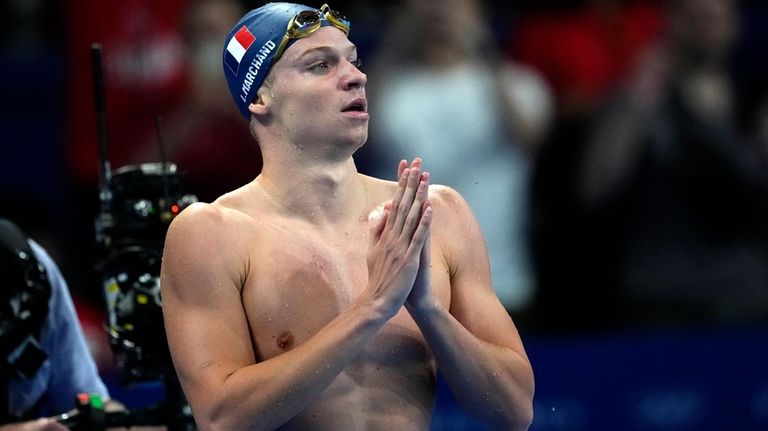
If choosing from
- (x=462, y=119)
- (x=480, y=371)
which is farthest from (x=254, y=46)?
(x=462, y=119)

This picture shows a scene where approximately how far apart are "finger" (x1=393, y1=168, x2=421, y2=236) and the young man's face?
30 cm

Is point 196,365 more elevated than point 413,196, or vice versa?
point 413,196

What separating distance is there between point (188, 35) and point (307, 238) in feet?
13.3

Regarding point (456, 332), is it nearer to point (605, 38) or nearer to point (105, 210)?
point (105, 210)

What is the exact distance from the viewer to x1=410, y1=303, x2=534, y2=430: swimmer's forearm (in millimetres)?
3689

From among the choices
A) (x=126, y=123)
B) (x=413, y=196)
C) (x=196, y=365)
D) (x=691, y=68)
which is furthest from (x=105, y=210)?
(x=691, y=68)

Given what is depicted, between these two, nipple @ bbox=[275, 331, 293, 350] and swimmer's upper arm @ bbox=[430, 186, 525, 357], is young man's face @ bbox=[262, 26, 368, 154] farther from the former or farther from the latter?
nipple @ bbox=[275, 331, 293, 350]

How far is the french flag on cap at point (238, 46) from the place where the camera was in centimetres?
395

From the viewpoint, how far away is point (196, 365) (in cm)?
369

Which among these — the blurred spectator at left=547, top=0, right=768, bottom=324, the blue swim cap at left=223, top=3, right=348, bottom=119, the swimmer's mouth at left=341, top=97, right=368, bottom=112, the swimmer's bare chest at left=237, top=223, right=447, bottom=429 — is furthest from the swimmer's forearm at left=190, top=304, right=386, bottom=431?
the blurred spectator at left=547, top=0, right=768, bottom=324

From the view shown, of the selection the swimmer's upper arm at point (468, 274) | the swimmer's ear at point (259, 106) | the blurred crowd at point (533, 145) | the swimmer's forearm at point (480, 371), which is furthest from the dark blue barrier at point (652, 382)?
the swimmer's ear at point (259, 106)

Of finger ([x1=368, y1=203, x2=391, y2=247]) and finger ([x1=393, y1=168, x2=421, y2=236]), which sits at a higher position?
finger ([x1=393, y1=168, x2=421, y2=236])

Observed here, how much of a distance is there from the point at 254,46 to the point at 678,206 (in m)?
3.89

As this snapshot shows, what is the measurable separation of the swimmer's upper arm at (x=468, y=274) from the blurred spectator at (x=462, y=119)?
119 inches
